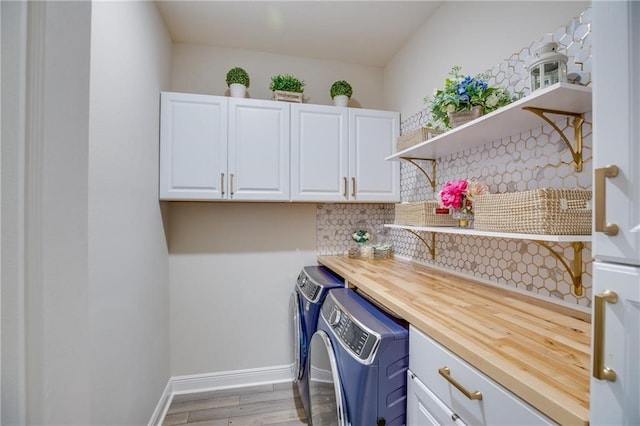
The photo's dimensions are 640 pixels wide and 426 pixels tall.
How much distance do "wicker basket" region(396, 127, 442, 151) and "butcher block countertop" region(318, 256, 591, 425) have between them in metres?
0.80

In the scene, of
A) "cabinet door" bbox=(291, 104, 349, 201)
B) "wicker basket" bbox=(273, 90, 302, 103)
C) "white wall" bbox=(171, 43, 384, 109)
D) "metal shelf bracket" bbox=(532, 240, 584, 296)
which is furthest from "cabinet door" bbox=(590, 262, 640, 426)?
"white wall" bbox=(171, 43, 384, 109)

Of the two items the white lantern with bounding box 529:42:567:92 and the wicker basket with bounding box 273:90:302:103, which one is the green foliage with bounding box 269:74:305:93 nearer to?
the wicker basket with bounding box 273:90:302:103

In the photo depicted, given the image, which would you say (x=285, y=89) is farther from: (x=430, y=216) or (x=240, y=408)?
(x=240, y=408)

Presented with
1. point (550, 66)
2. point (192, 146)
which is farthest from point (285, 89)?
point (550, 66)

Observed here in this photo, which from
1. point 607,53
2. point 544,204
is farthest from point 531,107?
point 607,53

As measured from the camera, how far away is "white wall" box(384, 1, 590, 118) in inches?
45.3

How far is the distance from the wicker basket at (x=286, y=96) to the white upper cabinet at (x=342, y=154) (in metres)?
0.09

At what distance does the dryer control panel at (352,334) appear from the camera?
0.95 m

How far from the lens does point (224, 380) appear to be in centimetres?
215

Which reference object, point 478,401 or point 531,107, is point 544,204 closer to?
point 531,107

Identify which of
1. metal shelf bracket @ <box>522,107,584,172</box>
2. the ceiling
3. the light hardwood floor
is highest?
the ceiling

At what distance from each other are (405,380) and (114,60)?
5.56 feet

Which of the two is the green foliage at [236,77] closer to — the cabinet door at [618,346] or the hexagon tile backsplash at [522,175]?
the hexagon tile backsplash at [522,175]

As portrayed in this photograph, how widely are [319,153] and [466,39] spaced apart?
109 cm
